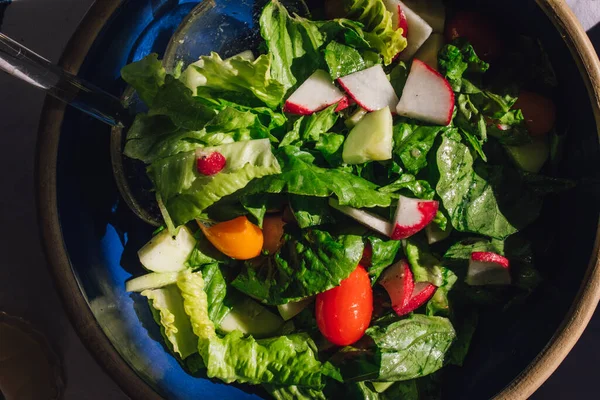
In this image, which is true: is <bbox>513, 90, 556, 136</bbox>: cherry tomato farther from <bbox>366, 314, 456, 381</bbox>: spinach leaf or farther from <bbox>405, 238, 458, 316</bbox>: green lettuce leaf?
<bbox>366, 314, 456, 381</bbox>: spinach leaf

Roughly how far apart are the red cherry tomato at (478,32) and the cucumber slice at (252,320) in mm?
1012

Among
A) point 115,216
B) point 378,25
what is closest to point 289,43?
point 378,25

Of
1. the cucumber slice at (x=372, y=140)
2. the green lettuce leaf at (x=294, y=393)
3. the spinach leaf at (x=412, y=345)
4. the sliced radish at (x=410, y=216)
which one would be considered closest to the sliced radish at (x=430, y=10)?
the cucumber slice at (x=372, y=140)

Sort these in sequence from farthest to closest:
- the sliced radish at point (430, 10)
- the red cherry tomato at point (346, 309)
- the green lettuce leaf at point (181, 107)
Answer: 1. the sliced radish at point (430, 10)
2. the red cherry tomato at point (346, 309)
3. the green lettuce leaf at point (181, 107)

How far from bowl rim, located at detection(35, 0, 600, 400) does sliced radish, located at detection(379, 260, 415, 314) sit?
353 millimetres

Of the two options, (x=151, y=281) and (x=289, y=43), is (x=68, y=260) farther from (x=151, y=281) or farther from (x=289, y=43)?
(x=289, y=43)

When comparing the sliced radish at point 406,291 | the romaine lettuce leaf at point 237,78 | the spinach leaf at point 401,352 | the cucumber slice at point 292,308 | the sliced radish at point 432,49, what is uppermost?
the romaine lettuce leaf at point 237,78

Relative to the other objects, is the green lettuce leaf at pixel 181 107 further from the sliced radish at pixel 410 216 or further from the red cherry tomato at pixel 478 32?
the red cherry tomato at pixel 478 32

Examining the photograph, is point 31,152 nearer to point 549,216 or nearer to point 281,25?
point 281,25

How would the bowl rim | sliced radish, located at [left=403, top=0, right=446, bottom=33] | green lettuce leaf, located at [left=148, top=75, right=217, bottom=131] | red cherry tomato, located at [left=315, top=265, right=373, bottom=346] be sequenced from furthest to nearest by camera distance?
sliced radish, located at [left=403, top=0, right=446, bottom=33] → red cherry tomato, located at [left=315, top=265, right=373, bottom=346] → green lettuce leaf, located at [left=148, top=75, right=217, bottom=131] → the bowl rim

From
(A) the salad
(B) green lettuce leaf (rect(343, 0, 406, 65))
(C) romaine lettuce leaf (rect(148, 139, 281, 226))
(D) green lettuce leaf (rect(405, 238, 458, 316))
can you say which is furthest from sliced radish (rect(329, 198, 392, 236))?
(B) green lettuce leaf (rect(343, 0, 406, 65))

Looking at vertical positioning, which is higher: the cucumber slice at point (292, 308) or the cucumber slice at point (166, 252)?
the cucumber slice at point (166, 252)

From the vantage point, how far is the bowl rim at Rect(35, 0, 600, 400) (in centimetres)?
143

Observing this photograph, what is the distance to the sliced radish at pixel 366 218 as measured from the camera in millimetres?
1633
